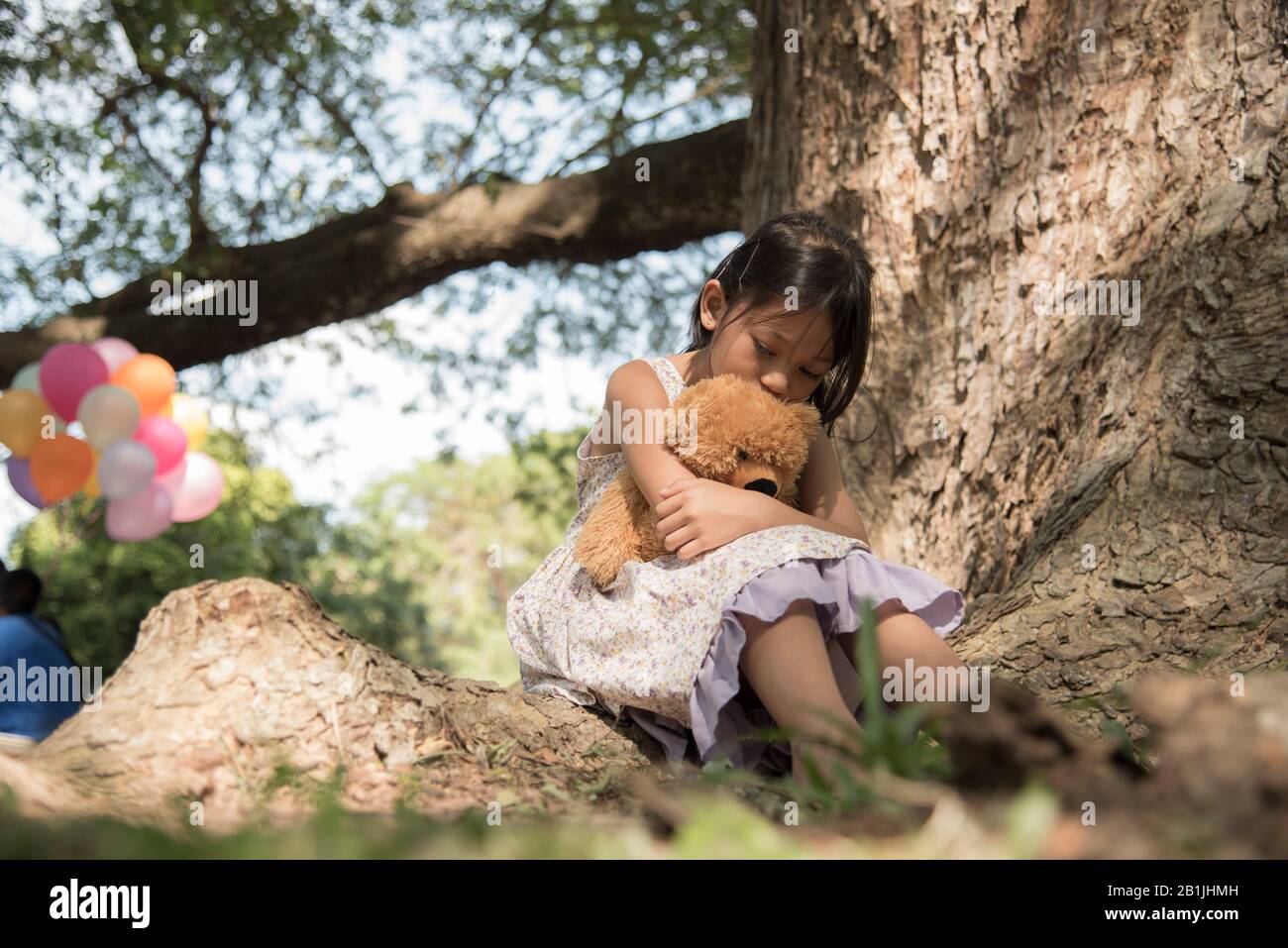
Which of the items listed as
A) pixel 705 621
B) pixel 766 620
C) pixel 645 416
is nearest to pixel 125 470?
pixel 645 416

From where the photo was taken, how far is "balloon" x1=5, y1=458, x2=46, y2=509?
525cm

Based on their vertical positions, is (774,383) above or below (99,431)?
below

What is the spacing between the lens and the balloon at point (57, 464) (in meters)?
5.19

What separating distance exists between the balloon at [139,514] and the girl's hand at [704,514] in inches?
153

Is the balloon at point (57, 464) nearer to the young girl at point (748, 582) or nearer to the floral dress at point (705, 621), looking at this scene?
the young girl at point (748, 582)

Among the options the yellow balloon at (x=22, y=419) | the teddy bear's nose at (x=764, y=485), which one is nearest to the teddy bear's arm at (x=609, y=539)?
the teddy bear's nose at (x=764, y=485)

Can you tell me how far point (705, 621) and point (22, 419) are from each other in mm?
4361

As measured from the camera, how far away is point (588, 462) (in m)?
2.80

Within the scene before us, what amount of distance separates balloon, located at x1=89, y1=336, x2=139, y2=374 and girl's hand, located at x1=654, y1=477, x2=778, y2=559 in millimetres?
3952

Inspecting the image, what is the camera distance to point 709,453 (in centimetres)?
231

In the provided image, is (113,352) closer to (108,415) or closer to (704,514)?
(108,415)

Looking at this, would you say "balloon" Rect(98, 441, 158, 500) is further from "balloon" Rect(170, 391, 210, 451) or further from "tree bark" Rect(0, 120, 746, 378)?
"tree bark" Rect(0, 120, 746, 378)

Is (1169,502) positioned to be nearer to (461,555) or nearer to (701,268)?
(701,268)
